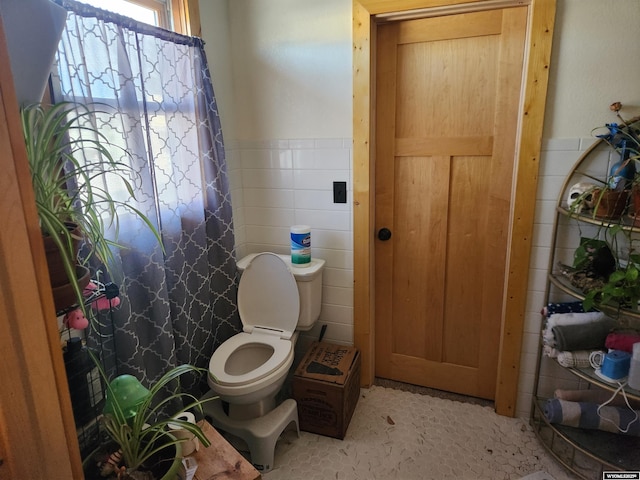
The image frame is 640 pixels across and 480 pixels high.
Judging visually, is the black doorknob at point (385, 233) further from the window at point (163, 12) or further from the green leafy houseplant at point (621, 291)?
the window at point (163, 12)

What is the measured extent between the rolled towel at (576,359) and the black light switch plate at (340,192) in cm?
124

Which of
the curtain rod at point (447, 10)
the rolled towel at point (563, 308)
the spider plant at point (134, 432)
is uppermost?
the curtain rod at point (447, 10)

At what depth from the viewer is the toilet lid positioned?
2.15 m

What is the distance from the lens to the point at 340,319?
7.78 ft

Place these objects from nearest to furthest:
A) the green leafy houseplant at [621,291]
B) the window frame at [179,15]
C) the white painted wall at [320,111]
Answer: the green leafy houseplant at [621,291], the white painted wall at [320,111], the window frame at [179,15]

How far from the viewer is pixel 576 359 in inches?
67.7

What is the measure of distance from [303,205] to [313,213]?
7cm

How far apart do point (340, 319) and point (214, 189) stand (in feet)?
3.34

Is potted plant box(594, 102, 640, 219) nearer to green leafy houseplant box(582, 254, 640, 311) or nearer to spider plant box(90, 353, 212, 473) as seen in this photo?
green leafy houseplant box(582, 254, 640, 311)

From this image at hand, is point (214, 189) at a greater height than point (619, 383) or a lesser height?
greater

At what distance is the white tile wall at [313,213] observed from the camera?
211 centimetres

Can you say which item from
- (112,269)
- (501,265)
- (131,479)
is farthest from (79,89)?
(501,265)

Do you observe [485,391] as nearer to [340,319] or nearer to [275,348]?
[340,319]

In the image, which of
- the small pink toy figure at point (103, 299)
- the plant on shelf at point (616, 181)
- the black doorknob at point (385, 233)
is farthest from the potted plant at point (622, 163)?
the small pink toy figure at point (103, 299)
